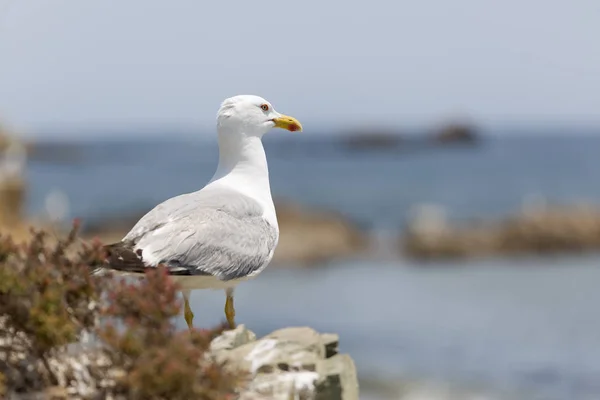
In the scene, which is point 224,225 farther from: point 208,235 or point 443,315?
point 443,315

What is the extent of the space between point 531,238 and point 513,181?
39.2m

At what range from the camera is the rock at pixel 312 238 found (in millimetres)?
28781

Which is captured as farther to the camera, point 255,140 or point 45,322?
point 255,140

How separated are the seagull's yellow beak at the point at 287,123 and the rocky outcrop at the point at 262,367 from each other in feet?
4.39

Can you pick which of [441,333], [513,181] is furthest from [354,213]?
[441,333]

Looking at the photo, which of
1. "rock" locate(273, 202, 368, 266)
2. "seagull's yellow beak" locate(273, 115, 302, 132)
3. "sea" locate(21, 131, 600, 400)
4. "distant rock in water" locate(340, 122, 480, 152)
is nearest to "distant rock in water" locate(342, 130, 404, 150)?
"distant rock in water" locate(340, 122, 480, 152)

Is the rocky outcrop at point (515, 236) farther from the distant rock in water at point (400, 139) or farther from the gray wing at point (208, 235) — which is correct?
the distant rock in water at point (400, 139)

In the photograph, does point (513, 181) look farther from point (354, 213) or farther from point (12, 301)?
point (12, 301)

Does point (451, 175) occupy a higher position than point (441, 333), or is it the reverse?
point (451, 175)

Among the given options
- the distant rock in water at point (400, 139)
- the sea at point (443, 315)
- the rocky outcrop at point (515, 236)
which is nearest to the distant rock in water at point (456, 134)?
the distant rock in water at point (400, 139)

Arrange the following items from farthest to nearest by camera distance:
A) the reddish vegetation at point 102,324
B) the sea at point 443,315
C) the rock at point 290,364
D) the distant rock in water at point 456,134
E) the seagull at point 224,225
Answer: the distant rock in water at point 456,134
the sea at point 443,315
the seagull at point 224,225
the rock at point 290,364
the reddish vegetation at point 102,324

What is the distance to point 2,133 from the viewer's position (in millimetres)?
41188

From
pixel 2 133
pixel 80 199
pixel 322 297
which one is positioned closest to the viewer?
pixel 322 297

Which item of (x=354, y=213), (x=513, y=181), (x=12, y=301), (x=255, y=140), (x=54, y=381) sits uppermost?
(x=513, y=181)
